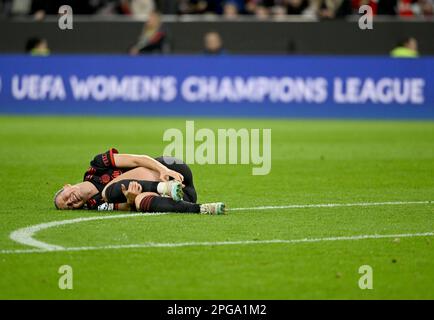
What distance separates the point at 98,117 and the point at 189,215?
49.2ft

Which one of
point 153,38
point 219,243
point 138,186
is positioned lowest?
point 219,243

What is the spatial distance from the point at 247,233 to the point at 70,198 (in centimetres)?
222

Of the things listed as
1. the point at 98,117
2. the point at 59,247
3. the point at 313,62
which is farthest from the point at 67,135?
the point at 59,247

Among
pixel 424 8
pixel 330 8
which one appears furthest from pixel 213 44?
pixel 424 8

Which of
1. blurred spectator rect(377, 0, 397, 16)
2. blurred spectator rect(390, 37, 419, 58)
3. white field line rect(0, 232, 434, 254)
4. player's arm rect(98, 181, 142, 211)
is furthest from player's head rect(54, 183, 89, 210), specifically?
blurred spectator rect(377, 0, 397, 16)

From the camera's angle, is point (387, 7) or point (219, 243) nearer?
point (219, 243)

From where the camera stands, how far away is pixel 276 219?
11.3 metres

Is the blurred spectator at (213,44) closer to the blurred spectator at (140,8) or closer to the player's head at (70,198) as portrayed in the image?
the blurred spectator at (140,8)

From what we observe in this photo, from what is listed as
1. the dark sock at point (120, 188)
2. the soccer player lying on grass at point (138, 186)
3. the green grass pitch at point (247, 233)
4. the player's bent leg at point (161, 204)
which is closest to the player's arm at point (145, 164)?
the soccer player lying on grass at point (138, 186)

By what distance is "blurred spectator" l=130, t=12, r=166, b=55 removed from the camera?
27.3m

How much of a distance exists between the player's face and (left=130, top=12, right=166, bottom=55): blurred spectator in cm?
1591

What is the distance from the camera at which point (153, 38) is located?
2742cm

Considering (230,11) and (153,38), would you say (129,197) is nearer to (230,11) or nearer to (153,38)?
(153,38)
